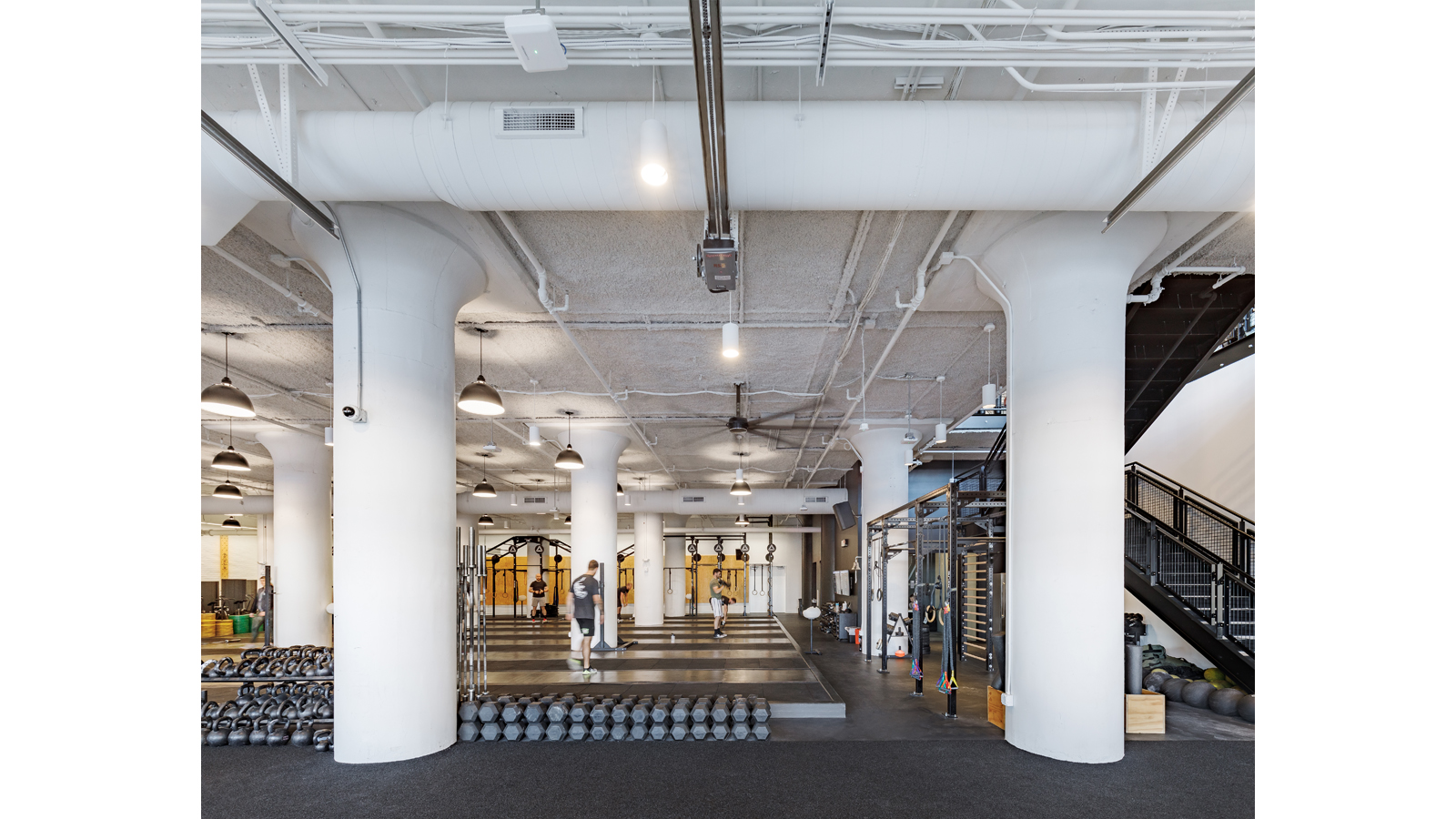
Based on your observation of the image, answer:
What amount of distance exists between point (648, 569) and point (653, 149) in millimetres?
16391

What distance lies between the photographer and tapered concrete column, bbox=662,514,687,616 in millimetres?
25203

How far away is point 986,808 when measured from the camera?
16.0 ft

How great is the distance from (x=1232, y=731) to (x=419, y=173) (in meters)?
7.72

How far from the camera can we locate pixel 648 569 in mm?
19328

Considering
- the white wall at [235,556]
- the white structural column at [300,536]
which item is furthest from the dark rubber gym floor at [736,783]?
the white wall at [235,556]

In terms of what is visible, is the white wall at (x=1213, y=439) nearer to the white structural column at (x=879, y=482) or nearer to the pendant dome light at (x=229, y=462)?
the white structural column at (x=879, y=482)

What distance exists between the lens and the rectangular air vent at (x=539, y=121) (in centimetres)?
429

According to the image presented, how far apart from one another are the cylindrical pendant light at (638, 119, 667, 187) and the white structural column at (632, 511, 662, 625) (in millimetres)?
15585

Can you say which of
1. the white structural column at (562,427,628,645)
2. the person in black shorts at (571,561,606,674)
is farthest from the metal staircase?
the white structural column at (562,427,628,645)

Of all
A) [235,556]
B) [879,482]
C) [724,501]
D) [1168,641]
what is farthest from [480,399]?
[235,556]

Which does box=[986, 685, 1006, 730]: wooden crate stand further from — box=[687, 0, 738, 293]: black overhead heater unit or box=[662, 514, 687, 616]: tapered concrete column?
box=[662, 514, 687, 616]: tapered concrete column

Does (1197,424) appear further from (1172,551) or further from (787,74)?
(787,74)

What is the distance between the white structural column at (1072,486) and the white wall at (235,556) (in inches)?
1076
